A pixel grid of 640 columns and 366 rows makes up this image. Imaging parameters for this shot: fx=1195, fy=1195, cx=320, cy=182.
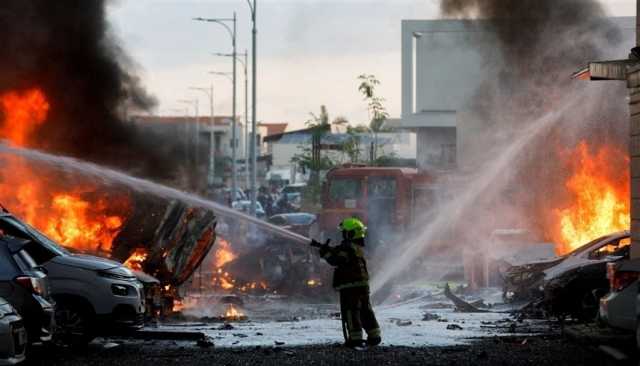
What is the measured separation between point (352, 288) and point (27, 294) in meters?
3.65

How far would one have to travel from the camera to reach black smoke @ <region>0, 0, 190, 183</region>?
21.5 m

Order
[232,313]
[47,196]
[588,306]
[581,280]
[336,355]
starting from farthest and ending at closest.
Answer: [47,196] < [232,313] < [581,280] < [588,306] < [336,355]

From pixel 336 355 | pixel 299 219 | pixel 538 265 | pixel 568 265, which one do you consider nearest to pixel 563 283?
pixel 568 265

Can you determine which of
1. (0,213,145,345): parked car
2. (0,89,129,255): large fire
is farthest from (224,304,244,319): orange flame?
(0,213,145,345): parked car

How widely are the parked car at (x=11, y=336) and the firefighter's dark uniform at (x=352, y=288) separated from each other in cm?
377

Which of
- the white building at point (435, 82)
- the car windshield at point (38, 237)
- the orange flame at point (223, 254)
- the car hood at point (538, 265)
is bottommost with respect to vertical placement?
the orange flame at point (223, 254)

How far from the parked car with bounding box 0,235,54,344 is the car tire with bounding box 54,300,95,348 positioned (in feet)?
5.63

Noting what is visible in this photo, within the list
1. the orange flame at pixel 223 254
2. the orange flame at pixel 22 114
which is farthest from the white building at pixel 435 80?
the orange flame at pixel 22 114

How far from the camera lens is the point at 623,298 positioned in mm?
10781

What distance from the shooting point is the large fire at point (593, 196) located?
81.4ft

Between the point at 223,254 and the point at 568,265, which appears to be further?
the point at 223,254

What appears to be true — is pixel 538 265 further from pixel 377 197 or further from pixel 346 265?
pixel 377 197

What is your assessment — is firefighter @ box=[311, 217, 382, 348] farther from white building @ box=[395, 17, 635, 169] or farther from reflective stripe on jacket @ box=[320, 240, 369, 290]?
white building @ box=[395, 17, 635, 169]

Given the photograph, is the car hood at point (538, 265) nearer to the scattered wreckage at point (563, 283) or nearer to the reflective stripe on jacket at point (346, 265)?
the scattered wreckage at point (563, 283)
